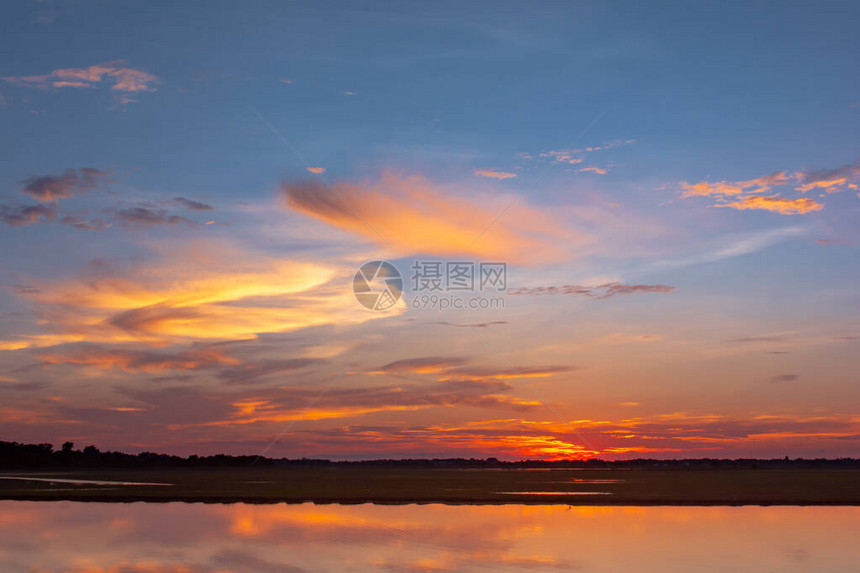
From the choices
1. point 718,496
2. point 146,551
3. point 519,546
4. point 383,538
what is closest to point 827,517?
point 718,496

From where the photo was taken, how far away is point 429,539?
3441cm

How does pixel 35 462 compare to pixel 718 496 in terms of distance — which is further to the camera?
pixel 35 462

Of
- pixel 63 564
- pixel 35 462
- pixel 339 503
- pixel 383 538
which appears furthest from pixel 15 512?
pixel 35 462

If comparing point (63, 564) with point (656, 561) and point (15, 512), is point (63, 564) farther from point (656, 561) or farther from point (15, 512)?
point (15, 512)

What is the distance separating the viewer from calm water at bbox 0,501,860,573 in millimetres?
27672

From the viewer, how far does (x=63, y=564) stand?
28.2 m

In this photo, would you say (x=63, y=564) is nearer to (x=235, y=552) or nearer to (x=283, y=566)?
(x=235, y=552)

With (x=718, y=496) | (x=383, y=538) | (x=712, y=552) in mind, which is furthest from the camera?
(x=718, y=496)

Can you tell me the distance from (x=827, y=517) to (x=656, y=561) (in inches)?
876

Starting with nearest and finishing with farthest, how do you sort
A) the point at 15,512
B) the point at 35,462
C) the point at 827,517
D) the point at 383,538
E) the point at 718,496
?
the point at 383,538, the point at 827,517, the point at 15,512, the point at 718,496, the point at 35,462

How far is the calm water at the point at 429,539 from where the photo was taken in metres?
27.7

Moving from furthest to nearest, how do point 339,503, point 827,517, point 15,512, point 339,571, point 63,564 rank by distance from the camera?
point 339,503, point 15,512, point 827,517, point 63,564, point 339,571

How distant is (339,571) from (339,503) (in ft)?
98.9

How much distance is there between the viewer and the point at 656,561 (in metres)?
28.5
